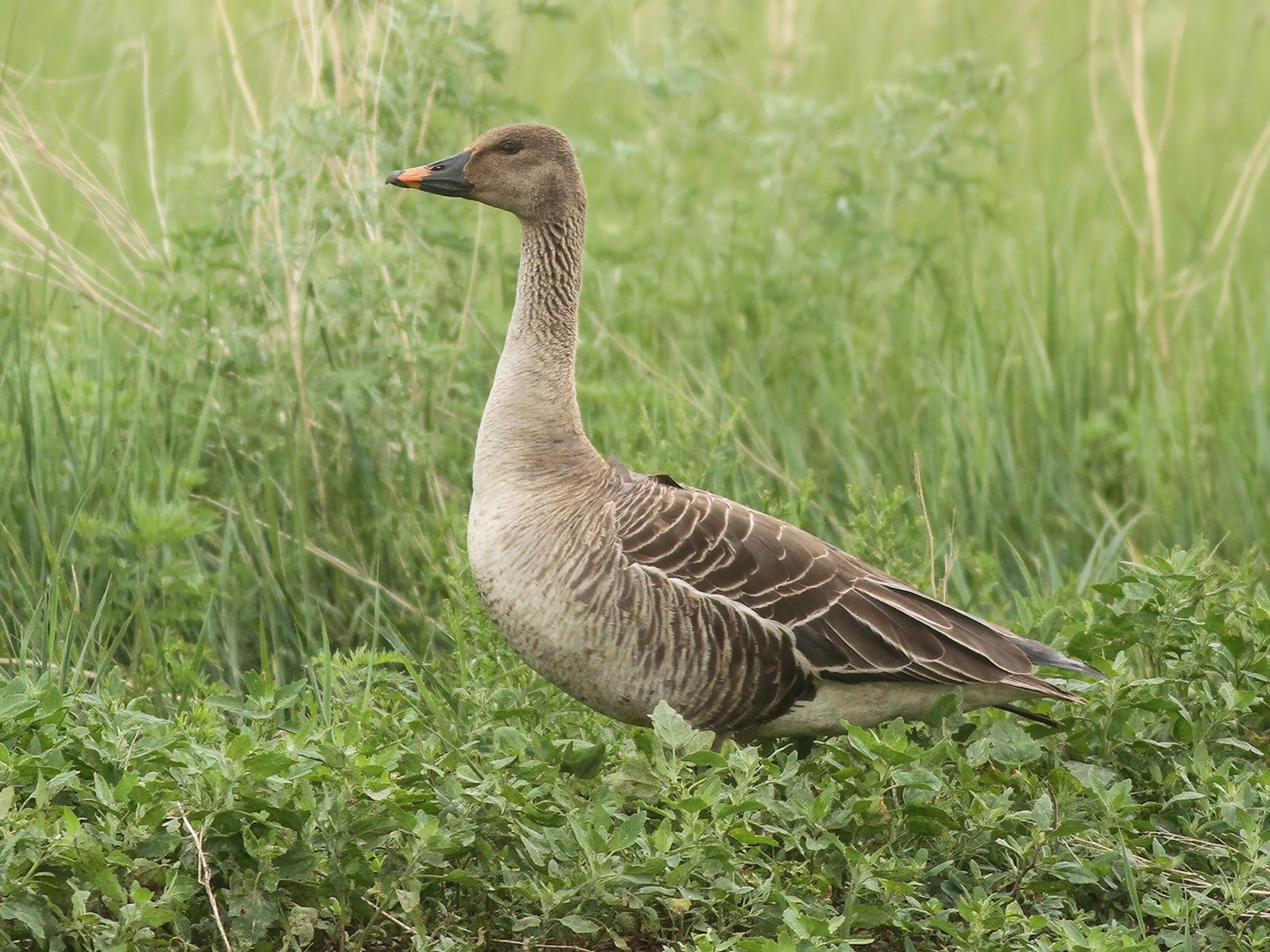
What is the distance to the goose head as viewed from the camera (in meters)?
4.62

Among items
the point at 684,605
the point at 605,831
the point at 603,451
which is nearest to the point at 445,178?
the point at 603,451

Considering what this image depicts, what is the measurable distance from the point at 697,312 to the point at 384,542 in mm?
2191

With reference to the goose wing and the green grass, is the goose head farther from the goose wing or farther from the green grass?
the goose wing

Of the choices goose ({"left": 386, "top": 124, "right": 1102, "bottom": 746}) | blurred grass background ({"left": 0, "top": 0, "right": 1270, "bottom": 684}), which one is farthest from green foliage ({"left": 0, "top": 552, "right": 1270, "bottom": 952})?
blurred grass background ({"left": 0, "top": 0, "right": 1270, "bottom": 684})

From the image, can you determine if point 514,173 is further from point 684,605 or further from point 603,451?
point 684,605

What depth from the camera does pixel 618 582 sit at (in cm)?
403

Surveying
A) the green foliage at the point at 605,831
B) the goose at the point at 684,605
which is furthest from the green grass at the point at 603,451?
the goose at the point at 684,605

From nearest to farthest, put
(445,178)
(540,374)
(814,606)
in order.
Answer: (814,606) < (540,374) < (445,178)

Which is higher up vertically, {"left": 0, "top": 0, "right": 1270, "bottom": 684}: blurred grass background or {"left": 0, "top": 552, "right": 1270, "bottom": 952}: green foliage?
{"left": 0, "top": 0, "right": 1270, "bottom": 684}: blurred grass background

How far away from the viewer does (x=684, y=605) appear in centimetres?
408

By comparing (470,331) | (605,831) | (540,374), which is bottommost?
(605,831)

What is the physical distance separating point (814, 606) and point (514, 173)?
64.7 inches

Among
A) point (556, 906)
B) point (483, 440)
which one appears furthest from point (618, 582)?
point (556, 906)

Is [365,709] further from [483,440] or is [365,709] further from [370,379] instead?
[370,379]
